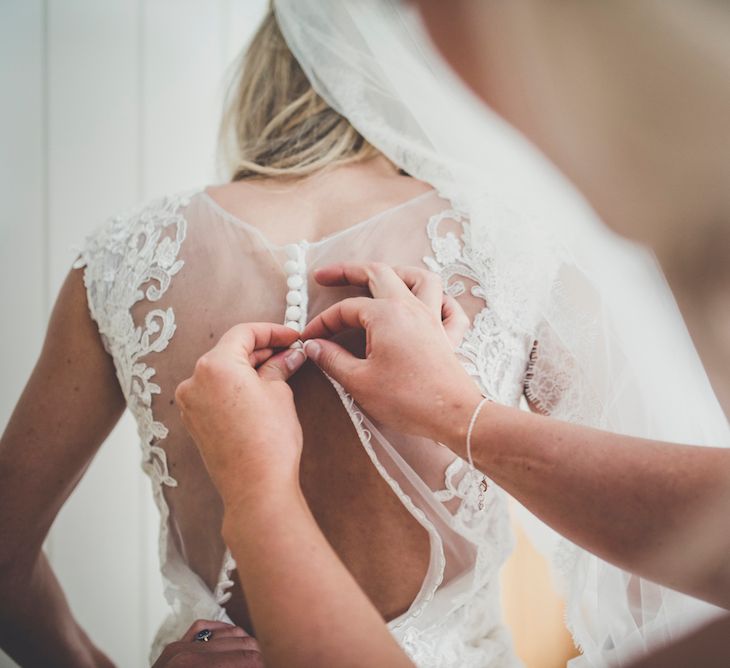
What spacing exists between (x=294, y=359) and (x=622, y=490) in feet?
1.10

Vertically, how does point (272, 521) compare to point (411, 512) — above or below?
above

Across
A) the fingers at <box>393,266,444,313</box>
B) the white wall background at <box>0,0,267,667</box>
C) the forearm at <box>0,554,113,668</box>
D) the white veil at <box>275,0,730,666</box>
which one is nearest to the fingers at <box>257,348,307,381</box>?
the fingers at <box>393,266,444,313</box>

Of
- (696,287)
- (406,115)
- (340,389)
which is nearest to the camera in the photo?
(696,287)

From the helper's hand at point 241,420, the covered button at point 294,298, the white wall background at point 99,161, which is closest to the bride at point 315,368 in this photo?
the covered button at point 294,298

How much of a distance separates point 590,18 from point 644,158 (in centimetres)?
12

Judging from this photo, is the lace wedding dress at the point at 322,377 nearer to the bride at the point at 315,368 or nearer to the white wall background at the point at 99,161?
the bride at the point at 315,368

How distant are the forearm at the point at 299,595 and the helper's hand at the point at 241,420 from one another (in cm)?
2

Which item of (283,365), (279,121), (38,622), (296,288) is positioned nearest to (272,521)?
(283,365)

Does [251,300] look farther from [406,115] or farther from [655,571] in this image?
[655,571]

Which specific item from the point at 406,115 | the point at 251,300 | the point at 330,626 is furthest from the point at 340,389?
the point at 406,115

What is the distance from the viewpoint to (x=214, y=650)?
0.68 m

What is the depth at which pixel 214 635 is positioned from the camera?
2.35 feet

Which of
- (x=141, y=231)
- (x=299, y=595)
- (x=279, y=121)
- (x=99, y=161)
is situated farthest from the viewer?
(x=99, y=161)

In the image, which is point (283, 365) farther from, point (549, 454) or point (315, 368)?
point (549, 454)
